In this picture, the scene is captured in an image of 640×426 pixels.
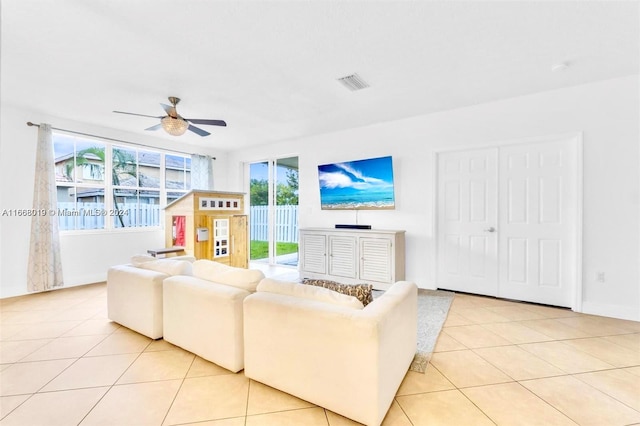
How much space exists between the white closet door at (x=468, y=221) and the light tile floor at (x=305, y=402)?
0.96 metres

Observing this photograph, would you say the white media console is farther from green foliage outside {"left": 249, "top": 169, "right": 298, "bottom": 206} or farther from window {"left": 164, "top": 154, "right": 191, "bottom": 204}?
window {"left": 164, "top": 154, "right": 191, "bottom": 204}

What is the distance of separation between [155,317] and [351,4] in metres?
2.85

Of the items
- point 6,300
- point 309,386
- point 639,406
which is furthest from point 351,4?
point 6,300

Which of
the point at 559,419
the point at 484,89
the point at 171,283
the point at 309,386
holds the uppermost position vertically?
the point at 484,89

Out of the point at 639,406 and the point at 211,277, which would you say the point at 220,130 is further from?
the point at 639,406

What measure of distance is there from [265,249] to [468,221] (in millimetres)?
3943

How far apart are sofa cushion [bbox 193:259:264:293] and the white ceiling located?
1.83 metres

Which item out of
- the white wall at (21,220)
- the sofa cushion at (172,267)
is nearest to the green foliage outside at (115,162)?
the white wall at (21,220)

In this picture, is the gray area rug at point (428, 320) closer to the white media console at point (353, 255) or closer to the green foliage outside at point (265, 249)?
the white media console at point (353, 255)

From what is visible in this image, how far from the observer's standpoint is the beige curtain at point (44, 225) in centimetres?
383

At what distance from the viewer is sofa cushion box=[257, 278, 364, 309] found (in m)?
1.60

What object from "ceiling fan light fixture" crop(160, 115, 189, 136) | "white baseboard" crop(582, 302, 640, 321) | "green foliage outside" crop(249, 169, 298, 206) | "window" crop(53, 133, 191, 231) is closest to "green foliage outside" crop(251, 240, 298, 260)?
"green foliage outside" crop(249, 169, 298, 206)

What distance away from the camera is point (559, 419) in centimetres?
153

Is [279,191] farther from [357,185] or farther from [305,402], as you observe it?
[305,402]
